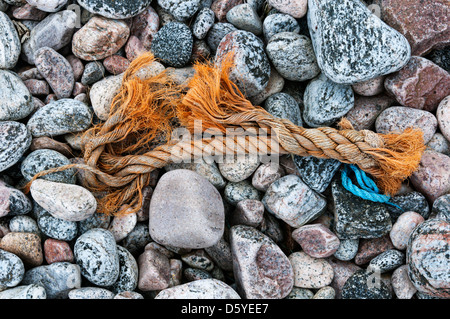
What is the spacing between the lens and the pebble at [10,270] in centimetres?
210

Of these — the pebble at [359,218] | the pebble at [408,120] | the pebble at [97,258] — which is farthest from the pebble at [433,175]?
the pebble at [97,258]

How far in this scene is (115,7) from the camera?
256 cm

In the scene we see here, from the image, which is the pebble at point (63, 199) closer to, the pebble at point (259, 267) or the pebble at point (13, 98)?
the pebble at point (13, 98)

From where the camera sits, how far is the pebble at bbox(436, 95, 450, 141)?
245cm

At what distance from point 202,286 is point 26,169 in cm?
110

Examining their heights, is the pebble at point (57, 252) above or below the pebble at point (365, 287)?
above

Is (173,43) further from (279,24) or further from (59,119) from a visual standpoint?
(59,119)

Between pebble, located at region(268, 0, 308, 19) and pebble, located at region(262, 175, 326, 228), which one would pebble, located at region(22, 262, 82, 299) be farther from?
pebble, located at region(268, 0, 308, 19)

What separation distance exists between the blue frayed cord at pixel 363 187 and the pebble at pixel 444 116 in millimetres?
490

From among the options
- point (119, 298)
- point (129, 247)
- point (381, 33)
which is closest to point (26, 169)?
point (129, 247)

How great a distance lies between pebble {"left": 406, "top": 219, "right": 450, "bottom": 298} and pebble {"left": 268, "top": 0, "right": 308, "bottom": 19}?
4.33 ft

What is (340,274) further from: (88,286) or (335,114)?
(88,286)

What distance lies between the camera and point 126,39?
2705mm

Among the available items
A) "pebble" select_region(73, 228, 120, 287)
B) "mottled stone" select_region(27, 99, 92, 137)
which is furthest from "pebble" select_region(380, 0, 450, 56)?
"pebble" select_region(73, 228, 120, 287)
